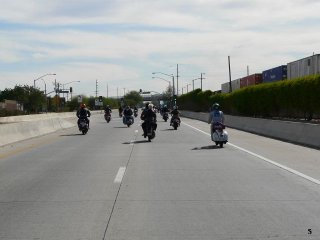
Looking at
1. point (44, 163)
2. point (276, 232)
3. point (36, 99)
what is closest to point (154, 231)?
point (276, 232)

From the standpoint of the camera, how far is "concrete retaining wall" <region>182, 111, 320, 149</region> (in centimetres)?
2255

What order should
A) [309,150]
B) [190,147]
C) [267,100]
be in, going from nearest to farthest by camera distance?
[309,150] → [190,147] → [267,100]

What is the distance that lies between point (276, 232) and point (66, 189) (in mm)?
5017

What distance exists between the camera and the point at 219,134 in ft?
71.4

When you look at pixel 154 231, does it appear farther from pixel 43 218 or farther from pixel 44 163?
pixel 44 163

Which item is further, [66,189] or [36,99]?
[36,99]

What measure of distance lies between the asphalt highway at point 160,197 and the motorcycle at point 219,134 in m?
3.88

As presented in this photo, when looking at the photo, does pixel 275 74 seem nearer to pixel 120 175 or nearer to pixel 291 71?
pixel 291 71

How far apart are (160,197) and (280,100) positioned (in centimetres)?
2906

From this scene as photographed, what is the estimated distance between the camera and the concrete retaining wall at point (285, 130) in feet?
74.0

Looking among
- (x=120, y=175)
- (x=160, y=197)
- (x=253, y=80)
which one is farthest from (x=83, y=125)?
(x=253, y=80)

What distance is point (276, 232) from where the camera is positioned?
717cm

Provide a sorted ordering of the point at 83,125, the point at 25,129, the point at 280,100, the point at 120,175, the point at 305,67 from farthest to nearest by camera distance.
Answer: the point at 280,100 < the point at 305,67 < the point at 83,125 < the point at 25,129 < the point at 120,175

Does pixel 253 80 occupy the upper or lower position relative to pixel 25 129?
upper
